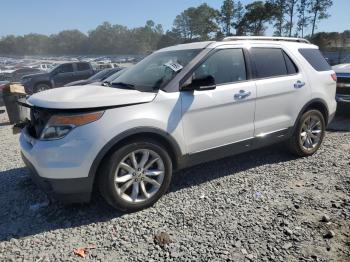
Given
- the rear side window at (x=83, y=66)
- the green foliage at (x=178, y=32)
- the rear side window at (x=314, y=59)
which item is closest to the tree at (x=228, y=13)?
the green foliage at (x=178, y=32)

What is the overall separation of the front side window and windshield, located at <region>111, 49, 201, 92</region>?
200mm

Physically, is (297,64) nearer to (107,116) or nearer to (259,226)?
(259,226)

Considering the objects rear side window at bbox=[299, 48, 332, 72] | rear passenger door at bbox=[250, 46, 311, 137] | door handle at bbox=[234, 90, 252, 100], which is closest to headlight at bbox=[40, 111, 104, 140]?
door handle at bbox=[234, 90, 252, 100]

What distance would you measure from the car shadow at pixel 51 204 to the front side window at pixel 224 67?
1354 mm

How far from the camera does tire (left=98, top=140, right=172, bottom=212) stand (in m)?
3.58

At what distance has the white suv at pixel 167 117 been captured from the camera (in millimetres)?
3449

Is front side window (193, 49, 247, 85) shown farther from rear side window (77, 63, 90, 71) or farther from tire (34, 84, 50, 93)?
rear side window (77, 63, 90, 71)

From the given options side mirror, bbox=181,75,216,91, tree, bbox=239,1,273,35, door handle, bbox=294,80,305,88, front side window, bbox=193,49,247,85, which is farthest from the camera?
tree, bbox=239,1,273,35

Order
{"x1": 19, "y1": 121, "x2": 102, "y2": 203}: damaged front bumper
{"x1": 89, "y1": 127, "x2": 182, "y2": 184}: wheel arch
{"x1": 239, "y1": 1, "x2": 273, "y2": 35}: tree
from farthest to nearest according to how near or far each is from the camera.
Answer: {"x1": 239, "y1": 1, "x2": 273, "y2": 35}: tree
{"x1": 89, "y1": 127, "x2": 182, "y2": 184}: wheel arch
{"x1": 19, "y1": 121, "x2": 102, "y2": 203}: damaged front bumper

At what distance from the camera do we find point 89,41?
139 m

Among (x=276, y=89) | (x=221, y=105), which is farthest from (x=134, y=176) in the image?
(x=276, y=89)

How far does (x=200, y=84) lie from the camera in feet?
12.9

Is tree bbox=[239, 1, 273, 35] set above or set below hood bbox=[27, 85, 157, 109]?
above

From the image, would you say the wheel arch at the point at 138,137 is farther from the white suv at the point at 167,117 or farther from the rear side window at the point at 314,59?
the rear side window at the point at 314,59
